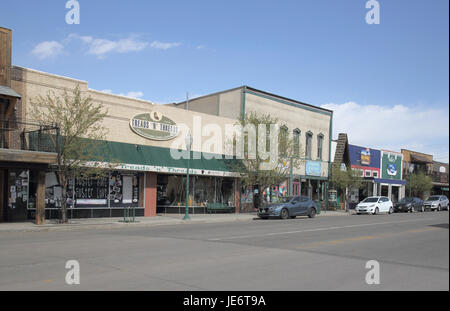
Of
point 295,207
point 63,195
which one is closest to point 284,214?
point 295,207

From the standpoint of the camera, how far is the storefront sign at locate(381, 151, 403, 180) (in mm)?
48438

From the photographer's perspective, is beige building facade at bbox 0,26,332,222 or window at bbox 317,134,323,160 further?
window at bbox 317,134,323,160

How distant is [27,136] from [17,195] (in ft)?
9.49

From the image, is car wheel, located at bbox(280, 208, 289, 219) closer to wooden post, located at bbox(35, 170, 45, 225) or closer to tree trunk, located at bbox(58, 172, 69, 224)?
tree trunk, located at bbox(58, 172, 69, 224)

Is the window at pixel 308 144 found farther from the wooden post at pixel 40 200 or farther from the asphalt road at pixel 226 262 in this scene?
the wooden post at pixel 40 200

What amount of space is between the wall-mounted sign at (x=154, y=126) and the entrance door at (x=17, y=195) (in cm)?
672

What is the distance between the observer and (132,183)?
25516mm

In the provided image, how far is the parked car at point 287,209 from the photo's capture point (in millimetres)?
26172

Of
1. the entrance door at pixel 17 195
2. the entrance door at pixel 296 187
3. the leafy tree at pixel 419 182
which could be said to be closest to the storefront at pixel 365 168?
the entrance door at pixel 296 187

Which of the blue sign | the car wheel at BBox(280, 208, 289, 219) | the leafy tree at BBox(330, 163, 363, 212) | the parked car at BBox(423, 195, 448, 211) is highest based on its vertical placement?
the blue sign

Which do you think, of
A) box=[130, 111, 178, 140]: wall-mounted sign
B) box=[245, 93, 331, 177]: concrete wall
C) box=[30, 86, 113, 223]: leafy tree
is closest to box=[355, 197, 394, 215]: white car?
box=[245, 93, 331, 177]: concrete wall

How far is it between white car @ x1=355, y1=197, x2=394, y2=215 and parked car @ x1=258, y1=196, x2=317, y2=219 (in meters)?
8.22
